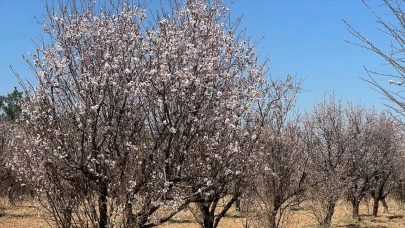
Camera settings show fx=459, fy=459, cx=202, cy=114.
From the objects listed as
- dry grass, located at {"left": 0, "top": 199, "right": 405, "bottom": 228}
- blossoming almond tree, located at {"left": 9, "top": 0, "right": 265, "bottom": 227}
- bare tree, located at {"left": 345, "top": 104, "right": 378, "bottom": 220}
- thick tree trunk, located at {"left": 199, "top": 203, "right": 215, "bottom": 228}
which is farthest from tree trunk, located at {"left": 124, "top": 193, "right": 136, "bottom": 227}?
bare tree, located at {"left": 345, "top": 104, "right": 378, "bottom": 220}

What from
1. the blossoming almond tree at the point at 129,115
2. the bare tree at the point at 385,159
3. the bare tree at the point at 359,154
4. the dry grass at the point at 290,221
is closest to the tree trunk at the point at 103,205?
the blossoming almond tree at the point at 129,115

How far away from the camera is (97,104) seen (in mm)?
5875

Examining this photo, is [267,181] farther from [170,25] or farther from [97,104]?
[97,104]

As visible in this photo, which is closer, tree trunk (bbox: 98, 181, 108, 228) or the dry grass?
tree trunk (bbox: 98, 181, 108, 228)

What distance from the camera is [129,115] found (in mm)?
6199

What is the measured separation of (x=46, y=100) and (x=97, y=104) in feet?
2.47

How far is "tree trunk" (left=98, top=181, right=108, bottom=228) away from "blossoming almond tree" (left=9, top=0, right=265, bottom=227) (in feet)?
0.04

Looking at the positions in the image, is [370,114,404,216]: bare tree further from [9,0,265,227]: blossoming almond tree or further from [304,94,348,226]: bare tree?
[9,0,265,227]: blossoming almond tree

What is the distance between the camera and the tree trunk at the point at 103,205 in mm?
5617

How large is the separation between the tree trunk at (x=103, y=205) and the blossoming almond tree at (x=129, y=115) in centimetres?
1

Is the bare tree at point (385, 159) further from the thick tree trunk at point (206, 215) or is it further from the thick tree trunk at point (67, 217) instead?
the thick tree trunk at point (67, 217)

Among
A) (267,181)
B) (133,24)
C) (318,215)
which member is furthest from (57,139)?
(318,215)

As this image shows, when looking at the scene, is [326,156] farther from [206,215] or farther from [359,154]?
[206,215]

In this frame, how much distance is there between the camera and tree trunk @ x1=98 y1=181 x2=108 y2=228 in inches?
221
